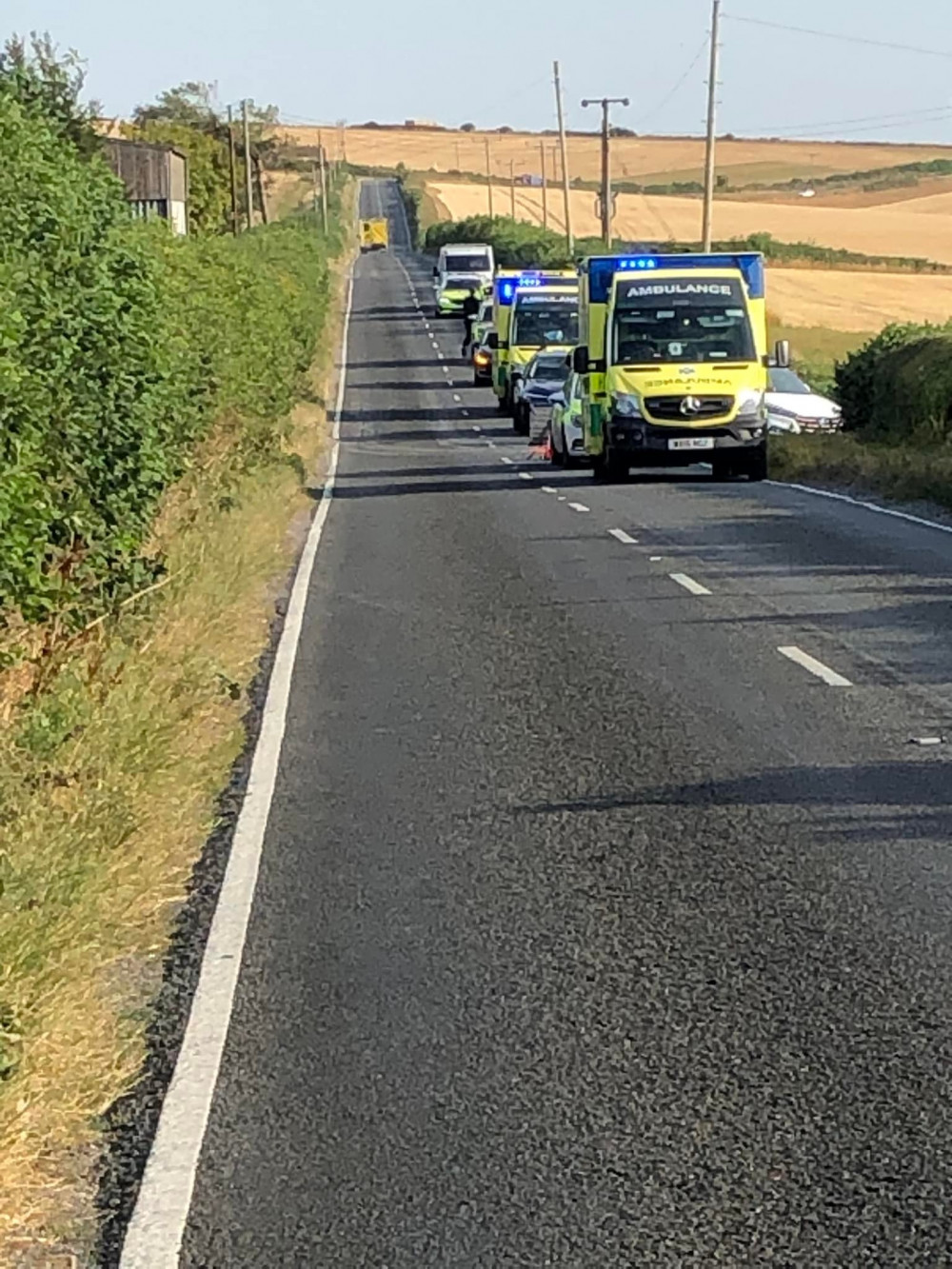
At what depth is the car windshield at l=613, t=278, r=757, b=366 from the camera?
28938 mm

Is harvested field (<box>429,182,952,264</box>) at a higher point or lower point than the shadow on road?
higher

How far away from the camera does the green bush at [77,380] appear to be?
30.9 ft

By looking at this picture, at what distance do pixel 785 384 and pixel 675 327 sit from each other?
12279 mm

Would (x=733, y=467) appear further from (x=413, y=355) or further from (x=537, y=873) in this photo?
(x=413, y=355)

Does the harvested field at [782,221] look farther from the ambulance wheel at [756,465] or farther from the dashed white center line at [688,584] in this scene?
the dashed white center line at [688,584]

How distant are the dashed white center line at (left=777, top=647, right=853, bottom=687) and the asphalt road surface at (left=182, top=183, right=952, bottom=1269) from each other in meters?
0.04

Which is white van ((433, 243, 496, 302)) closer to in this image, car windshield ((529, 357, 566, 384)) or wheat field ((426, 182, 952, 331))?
wheat field ((426, 182, 952, 331))

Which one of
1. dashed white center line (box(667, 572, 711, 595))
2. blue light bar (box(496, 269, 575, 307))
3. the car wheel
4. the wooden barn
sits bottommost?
the car wheel

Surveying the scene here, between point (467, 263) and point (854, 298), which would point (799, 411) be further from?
→ point (467, 263)

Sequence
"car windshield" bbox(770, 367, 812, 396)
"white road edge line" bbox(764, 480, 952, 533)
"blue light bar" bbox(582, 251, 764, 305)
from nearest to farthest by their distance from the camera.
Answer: "white road edge line" bbox(764, 480, 952, 533), "blue light bar" bbox(582, 251, 764, 305), "car windshield" bbox(770, 367, 812, 396)

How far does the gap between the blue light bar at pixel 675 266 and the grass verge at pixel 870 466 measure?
248 centimetres

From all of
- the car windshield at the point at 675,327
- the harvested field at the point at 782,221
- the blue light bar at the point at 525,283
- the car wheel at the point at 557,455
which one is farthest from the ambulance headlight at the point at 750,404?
the harvested field at the point at 782,221

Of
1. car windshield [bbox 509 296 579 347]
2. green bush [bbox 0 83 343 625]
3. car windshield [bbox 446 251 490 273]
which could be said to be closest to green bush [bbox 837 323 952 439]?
car windshield [bbox 509 296 579 347]

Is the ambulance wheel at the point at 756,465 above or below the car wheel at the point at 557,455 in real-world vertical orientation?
above
